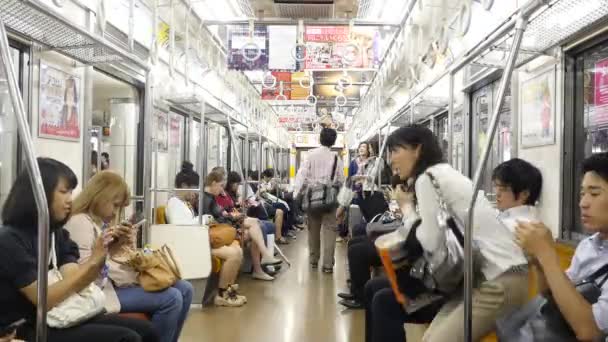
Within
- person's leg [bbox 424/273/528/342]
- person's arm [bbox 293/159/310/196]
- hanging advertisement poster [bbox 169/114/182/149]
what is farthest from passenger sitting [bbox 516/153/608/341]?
hanging advertisement poster [bbox 169/114/182/149]

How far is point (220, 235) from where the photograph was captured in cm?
513

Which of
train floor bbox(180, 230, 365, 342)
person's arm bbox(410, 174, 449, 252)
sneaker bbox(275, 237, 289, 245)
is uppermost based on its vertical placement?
person's arm bbox(410, 174, 449, 252)

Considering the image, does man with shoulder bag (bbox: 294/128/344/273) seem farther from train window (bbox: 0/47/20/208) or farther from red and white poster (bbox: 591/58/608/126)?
red and white poster (bbox: 591/58/608/126)

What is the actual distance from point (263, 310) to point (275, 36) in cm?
328

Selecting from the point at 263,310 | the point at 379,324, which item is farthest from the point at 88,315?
the point at 263,310

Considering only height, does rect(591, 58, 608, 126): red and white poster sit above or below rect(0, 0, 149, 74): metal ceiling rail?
below

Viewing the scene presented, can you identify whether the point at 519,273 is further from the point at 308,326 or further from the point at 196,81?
the point at 196,81

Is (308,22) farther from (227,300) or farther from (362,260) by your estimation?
(227,300)

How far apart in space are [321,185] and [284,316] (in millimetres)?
2190

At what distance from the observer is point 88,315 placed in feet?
7.99

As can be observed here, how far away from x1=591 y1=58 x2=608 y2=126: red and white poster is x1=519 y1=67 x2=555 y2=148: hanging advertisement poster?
0.33 meters

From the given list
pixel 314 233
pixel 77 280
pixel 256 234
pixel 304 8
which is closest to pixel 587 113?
pixel 77 280

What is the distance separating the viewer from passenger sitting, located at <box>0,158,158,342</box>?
6.81 ft

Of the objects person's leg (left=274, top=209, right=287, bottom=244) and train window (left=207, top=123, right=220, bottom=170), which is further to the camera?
person's leg (left=274, top=209, right=287, bottom=244)
